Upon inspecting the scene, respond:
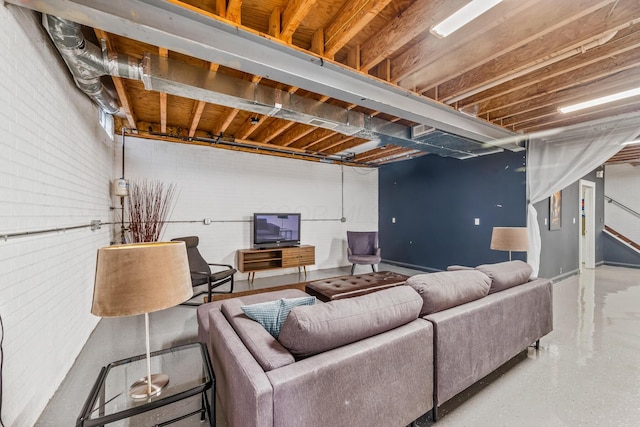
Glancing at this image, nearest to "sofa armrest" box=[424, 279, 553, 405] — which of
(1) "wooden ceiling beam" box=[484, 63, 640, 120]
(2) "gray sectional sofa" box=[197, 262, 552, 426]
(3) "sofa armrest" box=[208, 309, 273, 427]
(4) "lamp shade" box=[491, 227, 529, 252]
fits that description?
(2) "gray sectional sofa" box=[197, 262, 552, 426]

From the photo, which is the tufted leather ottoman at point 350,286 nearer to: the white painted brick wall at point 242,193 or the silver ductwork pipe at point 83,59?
the white painted brick wall at point 242,193

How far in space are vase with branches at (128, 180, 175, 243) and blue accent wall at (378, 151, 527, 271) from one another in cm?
469

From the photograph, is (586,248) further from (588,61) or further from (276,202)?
(276,202)

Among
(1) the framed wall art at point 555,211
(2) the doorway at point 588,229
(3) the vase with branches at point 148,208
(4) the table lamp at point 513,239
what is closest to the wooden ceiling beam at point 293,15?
(4) the table lamp at point 513,239

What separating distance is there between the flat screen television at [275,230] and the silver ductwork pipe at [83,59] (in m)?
3.04

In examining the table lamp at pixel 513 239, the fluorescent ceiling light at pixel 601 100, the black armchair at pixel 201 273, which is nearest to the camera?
the fluorescent ceiling light at pixel 601 100

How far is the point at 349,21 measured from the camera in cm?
181

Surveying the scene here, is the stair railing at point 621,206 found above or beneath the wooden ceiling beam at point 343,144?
beneath

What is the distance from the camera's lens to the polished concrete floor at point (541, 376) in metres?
1.62

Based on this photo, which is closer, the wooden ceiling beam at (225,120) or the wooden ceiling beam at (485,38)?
the wooden ceiling beam at (485,38)

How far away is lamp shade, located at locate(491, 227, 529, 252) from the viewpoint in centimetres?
294

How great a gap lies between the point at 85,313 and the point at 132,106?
8.11ft

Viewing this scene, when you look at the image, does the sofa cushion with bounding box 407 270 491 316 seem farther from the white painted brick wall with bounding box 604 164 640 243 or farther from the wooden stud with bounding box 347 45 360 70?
the white painted brick wall with bounding box 604 164 640 243

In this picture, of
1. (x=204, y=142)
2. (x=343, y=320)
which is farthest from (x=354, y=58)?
(x=204, y=142)
